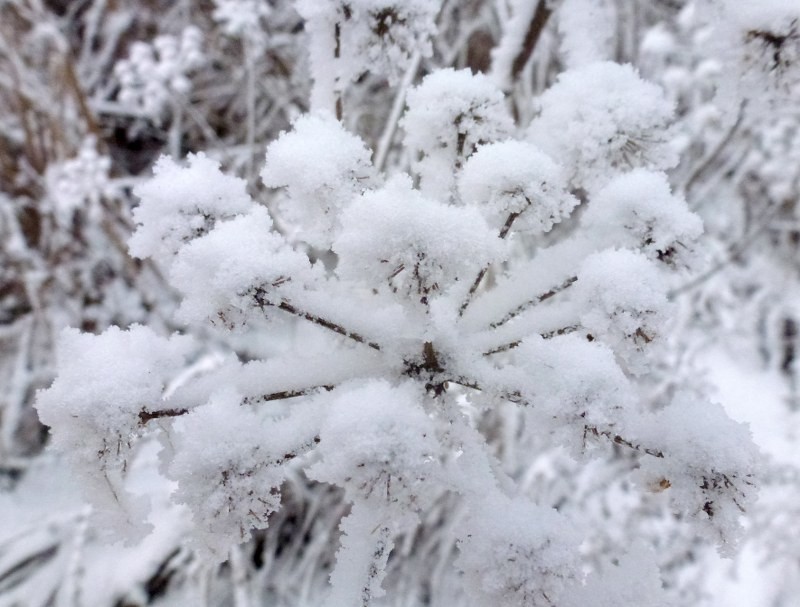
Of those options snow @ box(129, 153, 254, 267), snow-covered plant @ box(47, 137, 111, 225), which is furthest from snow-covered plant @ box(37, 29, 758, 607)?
snow-covered plant @ box(47, 137, 111, 225)

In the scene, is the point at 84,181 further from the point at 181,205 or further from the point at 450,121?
the point at 450,121

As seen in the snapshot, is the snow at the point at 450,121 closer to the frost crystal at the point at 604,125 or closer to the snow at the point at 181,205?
the frost crystal at the point at 604,125

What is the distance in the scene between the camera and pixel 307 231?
87cm

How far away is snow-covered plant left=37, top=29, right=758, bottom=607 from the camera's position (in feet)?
2.34

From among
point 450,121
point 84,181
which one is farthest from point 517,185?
point 84,181

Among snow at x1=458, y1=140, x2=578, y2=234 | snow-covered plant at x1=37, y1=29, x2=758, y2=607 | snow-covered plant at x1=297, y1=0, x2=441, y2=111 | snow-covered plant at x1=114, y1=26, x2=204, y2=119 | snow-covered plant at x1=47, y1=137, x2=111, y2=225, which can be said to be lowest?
snow-covered plant at x1=47, y1=137, x2=111, y2=225

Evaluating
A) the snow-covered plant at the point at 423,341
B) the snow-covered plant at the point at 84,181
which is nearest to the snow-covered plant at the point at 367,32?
the snow-covered plant at the point at 423,341

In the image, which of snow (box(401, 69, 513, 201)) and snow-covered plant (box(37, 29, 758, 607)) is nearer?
snow-covered plant (box(37, 29, 758, 607))

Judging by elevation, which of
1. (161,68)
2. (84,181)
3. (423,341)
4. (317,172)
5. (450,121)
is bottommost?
(84,181)

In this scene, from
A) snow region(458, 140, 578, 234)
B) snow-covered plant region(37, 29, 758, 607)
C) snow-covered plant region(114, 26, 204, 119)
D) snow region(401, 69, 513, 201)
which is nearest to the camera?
snow-covered plant region(37, 29, 758, 607)

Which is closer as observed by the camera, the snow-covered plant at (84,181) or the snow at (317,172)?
the snow at (317,172)

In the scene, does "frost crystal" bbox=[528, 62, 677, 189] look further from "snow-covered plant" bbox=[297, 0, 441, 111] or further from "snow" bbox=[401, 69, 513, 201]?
"snow-covered plant" bbox=[297, 0, 441, 111]

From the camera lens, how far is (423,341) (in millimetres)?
865

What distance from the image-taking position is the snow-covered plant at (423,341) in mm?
713
